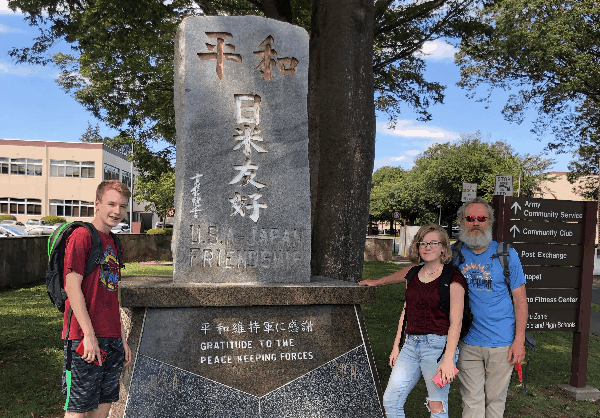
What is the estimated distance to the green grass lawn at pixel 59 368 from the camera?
16.6ft

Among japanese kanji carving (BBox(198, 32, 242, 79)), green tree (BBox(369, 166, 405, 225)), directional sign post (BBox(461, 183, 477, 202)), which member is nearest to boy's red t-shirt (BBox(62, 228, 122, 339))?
japanese kanji carving (BBox(198, 32, 242, 79))

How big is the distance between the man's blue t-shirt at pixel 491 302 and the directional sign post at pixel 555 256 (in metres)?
1.99

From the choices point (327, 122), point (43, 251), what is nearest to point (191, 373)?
point (327, 122)

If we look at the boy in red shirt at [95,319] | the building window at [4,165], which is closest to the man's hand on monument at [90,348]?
the boy in red shirt at [95,319]

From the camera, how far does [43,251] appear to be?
13.6 m

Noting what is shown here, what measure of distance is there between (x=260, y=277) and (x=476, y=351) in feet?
5.79

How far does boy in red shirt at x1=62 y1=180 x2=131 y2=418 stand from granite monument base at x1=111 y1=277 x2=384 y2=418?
489mm

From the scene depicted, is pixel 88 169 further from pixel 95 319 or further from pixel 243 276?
pixel 95 319

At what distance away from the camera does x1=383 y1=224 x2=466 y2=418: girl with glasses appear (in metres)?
3.24

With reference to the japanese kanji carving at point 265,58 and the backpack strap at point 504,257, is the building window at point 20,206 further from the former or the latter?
the backpack strap at point 504,257

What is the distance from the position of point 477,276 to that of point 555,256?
2.73 meters

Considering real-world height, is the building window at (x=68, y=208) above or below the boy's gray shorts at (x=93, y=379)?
below

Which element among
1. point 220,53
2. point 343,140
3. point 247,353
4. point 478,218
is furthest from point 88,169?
point 478,218

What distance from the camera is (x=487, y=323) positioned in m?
3.56
